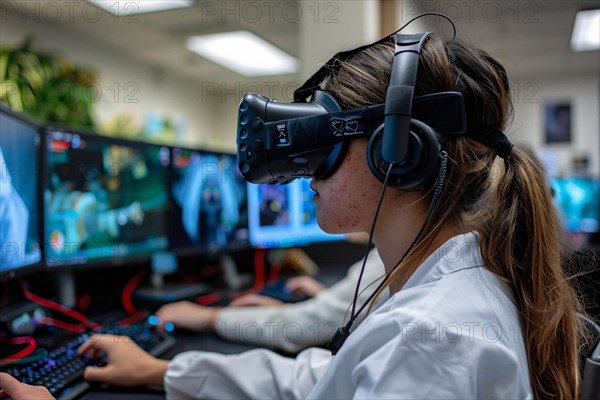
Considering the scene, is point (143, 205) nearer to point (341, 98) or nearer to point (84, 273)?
point (84, 273)

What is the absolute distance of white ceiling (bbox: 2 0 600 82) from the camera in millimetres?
3887

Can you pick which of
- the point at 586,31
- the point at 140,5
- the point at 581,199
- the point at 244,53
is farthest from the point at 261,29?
the point at 581,199

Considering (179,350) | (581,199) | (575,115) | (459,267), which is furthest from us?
(575,115)

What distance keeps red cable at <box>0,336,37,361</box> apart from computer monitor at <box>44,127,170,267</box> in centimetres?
22

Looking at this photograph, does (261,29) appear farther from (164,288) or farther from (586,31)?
(164,288)

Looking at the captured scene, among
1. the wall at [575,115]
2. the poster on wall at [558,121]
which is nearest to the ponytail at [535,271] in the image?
the wall at [575,115]

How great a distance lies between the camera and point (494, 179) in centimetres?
68

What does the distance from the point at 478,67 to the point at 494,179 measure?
145mm

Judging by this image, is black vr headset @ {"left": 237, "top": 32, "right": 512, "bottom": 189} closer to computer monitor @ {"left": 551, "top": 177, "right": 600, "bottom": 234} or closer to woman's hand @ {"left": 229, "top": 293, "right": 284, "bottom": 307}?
woman's hand @ {"left": 229, "top": 293, "right": 284, "bottom": 307}

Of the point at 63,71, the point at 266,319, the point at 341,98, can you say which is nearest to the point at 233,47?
the point at 63,71

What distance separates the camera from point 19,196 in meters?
1.02

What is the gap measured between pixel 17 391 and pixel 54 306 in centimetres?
61

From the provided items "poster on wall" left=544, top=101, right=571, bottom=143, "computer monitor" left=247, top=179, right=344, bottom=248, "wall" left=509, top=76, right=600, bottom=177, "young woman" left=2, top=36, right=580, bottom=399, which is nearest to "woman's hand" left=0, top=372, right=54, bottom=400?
"young woman" left=2, top=36, right=580, bottom=399

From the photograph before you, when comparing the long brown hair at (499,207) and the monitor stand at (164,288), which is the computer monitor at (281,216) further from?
the long brown hair at (499,207)
